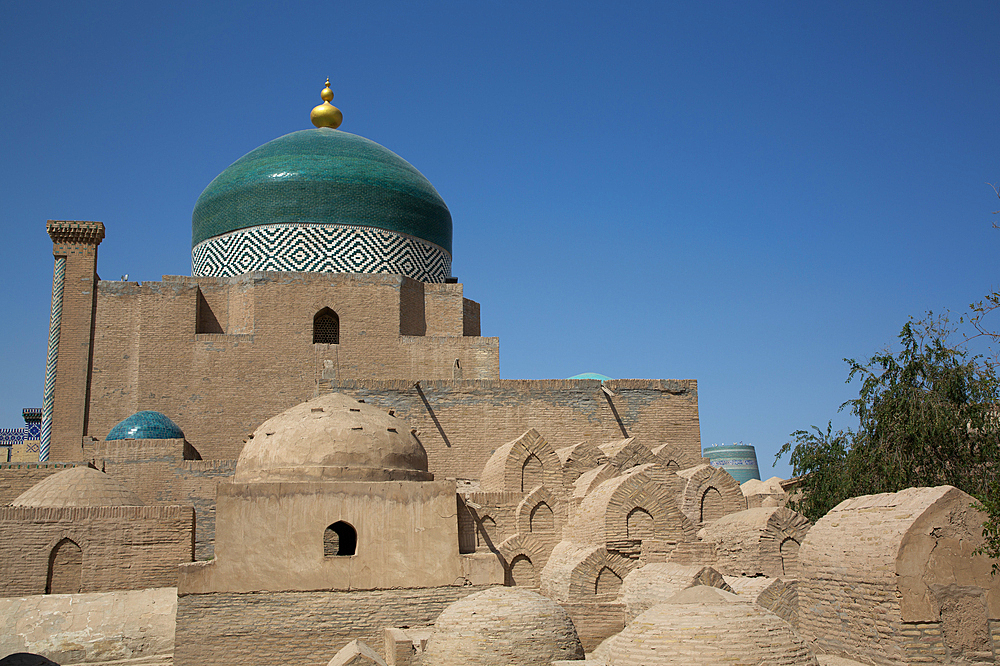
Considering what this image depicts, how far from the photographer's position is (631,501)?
31.7 ft

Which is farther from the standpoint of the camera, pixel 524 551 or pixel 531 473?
pixel 531 473

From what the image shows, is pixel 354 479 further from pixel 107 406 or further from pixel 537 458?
pixel 107 406

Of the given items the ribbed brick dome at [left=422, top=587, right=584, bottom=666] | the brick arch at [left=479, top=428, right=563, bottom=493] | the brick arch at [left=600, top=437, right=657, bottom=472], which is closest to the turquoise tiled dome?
the brick arch at [left=479, top=428, right=563, bottom=493]

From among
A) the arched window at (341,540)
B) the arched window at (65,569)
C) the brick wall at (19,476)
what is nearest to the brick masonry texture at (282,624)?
the arched window at (341,540)

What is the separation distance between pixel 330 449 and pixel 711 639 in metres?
5.16

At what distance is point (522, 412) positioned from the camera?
13.8 m

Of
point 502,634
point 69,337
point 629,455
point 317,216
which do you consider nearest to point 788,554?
point 629,455

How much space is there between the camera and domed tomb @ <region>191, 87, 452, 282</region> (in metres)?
16.4

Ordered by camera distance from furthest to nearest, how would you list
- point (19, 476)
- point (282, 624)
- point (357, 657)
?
point (19, 476), point (282, 624), point (357, 657)

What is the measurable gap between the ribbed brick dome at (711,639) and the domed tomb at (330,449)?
4438 mm

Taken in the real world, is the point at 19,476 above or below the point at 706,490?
above

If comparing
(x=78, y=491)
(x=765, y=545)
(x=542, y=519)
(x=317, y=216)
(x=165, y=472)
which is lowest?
(x=765, y=545)

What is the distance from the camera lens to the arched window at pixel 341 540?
9.41 m

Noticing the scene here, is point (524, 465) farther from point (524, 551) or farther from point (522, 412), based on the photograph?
point (522, 412)
